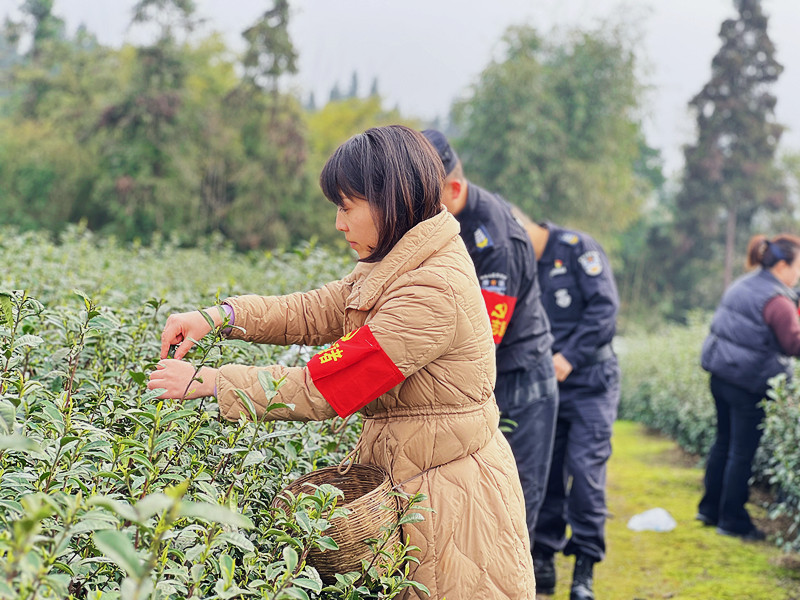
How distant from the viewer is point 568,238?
4.24 m

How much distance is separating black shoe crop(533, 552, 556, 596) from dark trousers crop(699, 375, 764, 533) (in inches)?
64.0

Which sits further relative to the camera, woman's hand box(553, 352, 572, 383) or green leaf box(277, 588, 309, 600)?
woman's hand box(553, 352, 572, 383)

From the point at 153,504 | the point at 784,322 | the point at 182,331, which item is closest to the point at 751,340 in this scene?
the point at 784,322

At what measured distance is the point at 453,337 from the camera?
1.84m

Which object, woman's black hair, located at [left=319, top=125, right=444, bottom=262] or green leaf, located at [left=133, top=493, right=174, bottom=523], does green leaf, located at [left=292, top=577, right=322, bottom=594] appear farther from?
woman's black hair, located at [left=319, top=125, right=444, bottom=262]

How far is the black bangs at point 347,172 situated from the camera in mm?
1853

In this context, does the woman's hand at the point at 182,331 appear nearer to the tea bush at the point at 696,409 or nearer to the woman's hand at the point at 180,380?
the woman's hand at the point at 180,380

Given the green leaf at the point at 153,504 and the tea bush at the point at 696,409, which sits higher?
the green leaf at the point at 153,504

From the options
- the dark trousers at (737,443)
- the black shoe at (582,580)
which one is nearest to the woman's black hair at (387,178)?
the black shoe at (582,580)

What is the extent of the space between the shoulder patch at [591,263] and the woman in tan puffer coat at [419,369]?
2.32 metres

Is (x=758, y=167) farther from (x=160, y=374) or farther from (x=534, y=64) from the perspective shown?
(x=160, y=374)

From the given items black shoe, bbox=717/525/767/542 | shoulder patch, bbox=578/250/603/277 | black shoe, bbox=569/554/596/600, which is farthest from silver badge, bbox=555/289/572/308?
black shoe, bbox=717/525/767/542

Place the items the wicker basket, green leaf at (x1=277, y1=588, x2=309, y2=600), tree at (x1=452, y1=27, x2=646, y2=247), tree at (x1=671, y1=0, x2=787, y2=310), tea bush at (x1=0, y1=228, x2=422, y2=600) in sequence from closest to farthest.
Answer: tea bush at (x1=0, y1=228, x2=422, y2=600)
green leaf at (x1=277, y1=588, x2=309, y2=600)
the wicker basket
tree at (x1=452, y1=27, x2=646, y2=247)
tree at (x1=671, y1=0, x2=787, y2=310)

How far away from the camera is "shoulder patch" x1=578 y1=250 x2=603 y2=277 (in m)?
4.18
